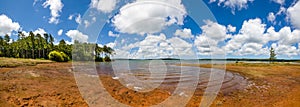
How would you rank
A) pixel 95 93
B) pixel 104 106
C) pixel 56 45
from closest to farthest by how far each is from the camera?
1. pixel 104 106
2. pixel 95 93
3. pixel 56 45

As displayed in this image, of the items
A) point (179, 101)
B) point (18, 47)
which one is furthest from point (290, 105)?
point (18, 47)

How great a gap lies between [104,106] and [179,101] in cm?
462

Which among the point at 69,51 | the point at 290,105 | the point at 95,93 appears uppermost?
the point at 69,51

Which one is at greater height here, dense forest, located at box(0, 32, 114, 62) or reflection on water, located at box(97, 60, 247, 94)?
dense forest, located at box(0, 32, 114, 62)

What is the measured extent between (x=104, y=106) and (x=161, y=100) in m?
3.78

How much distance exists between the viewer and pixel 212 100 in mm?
13656

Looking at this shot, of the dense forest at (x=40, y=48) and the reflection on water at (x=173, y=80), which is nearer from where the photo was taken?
the reflection on water at (x=173, y=80)

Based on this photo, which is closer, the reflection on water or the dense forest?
the reflection on water

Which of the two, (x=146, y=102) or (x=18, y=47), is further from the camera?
(x=18, y=47)

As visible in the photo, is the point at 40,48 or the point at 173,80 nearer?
the point at 173,80

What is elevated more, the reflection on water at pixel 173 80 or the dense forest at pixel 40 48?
the dense forest at pixel 40 48

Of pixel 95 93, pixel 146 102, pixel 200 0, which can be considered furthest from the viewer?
pixel 200 0

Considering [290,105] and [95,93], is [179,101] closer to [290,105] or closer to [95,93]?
[95,93]

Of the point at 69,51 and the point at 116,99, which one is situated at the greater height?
the point at 69,51
